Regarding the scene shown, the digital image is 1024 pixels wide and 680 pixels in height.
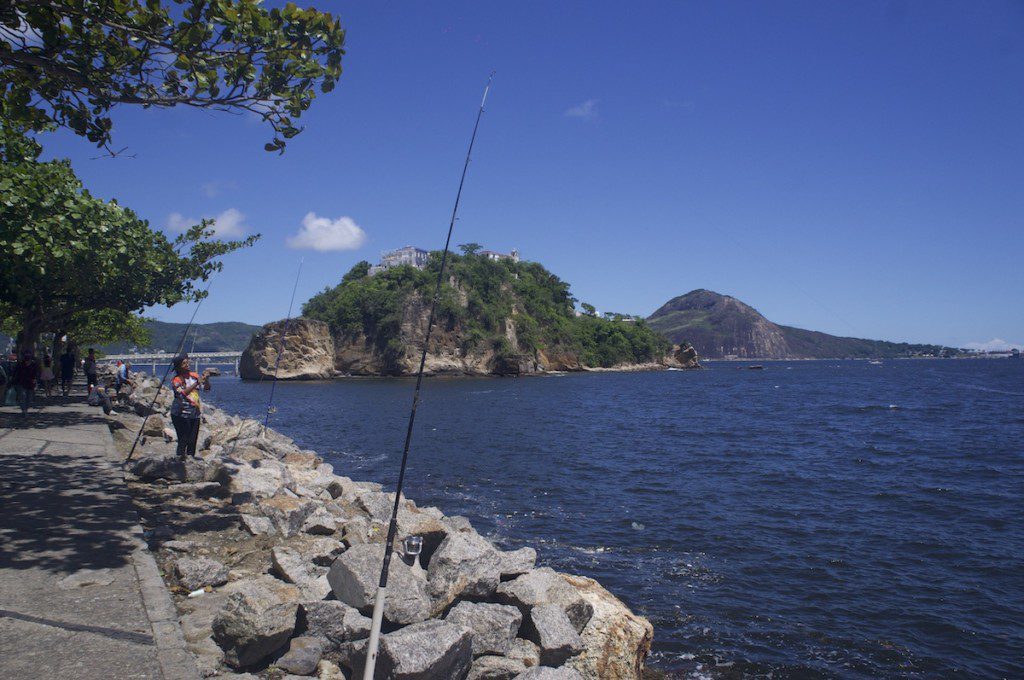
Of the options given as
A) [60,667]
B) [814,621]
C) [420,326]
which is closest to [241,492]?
[60,667]

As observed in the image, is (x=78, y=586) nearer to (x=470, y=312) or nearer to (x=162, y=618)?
(x=162, y=618)

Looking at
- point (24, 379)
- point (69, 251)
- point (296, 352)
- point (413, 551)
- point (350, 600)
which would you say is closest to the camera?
point (350, 600)

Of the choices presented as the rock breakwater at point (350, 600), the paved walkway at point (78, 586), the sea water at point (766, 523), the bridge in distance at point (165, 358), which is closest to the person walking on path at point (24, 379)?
the bridge in distance at point (165, 358)

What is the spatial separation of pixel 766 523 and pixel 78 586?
1226 centimetres

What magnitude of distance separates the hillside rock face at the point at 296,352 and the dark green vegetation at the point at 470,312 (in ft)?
16.0

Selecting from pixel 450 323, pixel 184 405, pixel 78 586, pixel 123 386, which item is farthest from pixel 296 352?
pixel 78 586

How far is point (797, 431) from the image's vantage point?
29047 mm

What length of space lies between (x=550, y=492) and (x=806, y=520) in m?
5.92

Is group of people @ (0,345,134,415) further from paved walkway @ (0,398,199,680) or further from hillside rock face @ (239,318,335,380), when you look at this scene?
hillside rock face @ (239,318,335,380)

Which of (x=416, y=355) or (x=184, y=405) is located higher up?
(x=416, y=355)

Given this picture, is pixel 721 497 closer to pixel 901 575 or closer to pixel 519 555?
pixel 901 575

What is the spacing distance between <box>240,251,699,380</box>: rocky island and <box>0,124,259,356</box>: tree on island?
193 feet

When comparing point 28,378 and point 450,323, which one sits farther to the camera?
point 450,323

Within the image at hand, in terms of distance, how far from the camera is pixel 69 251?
11836 mm
